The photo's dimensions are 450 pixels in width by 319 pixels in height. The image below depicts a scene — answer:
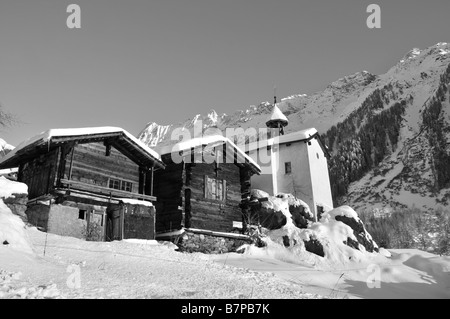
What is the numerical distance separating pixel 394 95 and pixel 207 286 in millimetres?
145299

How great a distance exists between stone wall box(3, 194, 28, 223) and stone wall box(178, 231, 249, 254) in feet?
26.5

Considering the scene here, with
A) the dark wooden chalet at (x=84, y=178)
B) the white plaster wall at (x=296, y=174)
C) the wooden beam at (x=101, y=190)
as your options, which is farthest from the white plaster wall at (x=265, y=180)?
the wooden beam at (x=101, y=190)

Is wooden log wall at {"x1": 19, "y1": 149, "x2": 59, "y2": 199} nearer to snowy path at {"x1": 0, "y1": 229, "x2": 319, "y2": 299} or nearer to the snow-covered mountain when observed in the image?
snowy path at {"x1": 0, "y1": 229, "x2": 319, "y2": 299}

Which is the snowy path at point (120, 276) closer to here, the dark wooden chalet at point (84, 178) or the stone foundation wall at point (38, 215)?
the stone foundation wall at point (38, 215)

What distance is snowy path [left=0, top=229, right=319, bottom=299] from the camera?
765cm

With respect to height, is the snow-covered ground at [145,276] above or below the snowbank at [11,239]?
below

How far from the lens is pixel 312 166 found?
34.7 m

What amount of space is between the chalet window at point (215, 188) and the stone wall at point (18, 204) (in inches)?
412

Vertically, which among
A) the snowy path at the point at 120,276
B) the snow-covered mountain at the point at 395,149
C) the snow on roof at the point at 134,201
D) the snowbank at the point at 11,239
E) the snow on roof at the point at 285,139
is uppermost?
the snow-covered mountain at the point at 395,149

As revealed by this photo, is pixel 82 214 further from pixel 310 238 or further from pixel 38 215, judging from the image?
pixel 310 238

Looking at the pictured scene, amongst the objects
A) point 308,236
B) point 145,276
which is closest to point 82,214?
point 145,276

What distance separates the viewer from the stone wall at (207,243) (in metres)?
21.6

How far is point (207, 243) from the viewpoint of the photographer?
22.8 meters

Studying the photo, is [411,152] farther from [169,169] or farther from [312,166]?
[169,169]
